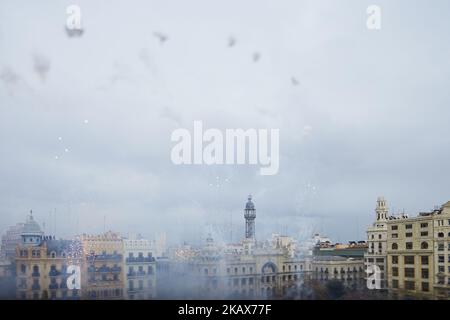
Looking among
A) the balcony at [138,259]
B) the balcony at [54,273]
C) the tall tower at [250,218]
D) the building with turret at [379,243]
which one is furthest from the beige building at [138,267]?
the building with turret at [379,243]

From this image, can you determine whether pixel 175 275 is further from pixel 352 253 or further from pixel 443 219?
pixel 443 219

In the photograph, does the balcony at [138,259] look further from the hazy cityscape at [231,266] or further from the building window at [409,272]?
the building window at [409,272]

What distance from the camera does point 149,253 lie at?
7199 millimetres

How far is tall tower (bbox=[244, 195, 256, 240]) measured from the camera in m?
7.20

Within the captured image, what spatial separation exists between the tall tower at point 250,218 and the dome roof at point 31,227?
9.50ft

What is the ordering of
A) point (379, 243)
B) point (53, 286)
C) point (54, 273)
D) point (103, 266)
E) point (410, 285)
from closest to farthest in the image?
point (53, 286), point (54, 273), point (103, 266), point (410, 285), point (379, 243)

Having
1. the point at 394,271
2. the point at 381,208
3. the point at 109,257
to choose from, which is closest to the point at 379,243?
the point at 394,271

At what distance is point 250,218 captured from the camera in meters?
7.34

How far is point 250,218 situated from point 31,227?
3.07 m

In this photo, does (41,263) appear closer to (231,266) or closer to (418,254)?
(231,266)

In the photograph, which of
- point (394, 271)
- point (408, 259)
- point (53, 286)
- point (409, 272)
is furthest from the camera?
point (408, 259)

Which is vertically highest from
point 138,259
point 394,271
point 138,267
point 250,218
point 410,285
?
point 250,218
